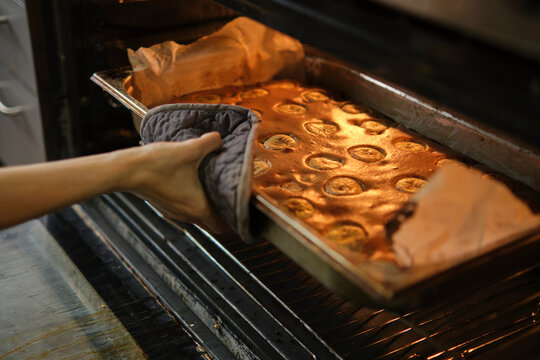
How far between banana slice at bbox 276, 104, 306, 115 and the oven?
0.64 feet

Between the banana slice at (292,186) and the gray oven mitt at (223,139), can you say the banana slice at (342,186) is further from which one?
the gray oven mitt at (223,139)

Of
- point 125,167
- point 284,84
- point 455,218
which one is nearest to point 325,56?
point 284,84

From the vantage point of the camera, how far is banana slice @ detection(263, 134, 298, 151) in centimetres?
128

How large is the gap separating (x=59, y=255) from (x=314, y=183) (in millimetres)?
904

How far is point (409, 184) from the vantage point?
1.16 meters

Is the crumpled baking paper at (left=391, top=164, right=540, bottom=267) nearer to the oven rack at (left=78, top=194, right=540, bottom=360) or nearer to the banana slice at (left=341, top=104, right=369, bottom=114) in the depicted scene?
the oven rack at (left=78, top=194, right=540, bottom=360)

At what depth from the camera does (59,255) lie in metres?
1.66

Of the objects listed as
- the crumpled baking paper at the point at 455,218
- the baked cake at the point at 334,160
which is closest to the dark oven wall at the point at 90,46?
the baked cake at the point at 334,160

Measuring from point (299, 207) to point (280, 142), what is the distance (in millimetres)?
275

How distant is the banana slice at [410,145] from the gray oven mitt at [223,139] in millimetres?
407

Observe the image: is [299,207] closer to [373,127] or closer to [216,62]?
[373,127]

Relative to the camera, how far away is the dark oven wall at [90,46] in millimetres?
1513

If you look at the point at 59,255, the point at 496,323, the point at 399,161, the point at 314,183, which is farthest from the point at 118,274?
the point at 496,323

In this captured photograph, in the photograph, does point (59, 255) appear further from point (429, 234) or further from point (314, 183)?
point (429, 234)
